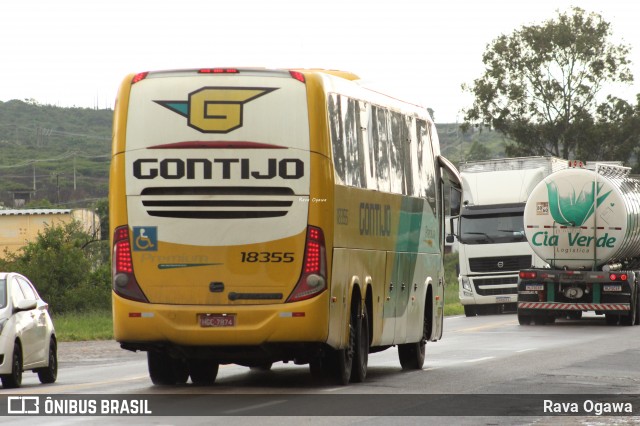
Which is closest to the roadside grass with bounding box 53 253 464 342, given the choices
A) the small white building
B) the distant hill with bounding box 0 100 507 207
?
the small white building

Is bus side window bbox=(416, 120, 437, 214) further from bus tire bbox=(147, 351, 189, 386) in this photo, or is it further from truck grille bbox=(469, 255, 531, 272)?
truck grille bbox=(469, 255, 531, 272)

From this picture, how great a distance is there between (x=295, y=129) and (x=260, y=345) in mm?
2304

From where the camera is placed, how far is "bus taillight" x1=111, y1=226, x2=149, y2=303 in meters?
14.9

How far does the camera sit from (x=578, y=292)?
34.1 metres

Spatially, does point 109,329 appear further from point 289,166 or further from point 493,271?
point 289,166

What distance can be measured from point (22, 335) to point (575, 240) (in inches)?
A: 769

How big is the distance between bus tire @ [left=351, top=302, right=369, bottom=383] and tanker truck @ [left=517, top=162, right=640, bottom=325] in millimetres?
17276

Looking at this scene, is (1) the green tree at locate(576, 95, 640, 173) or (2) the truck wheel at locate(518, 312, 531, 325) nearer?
(2) the truck wheel at locate(518, 312, 531, 325)

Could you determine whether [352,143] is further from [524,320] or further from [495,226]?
[495,226]

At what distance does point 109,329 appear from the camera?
33.2 metres

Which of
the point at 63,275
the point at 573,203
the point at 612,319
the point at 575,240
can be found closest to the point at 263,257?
the point at 573,203

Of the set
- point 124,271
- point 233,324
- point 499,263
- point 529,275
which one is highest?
point 124,271

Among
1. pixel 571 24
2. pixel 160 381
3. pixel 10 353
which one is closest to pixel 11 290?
pixel 10 353

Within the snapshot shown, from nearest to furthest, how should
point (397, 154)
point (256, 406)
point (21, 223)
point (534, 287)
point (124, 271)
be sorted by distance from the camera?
point (256, 406), point (124, 271), point (397, 154), point (534, 287), point (21, 223)
